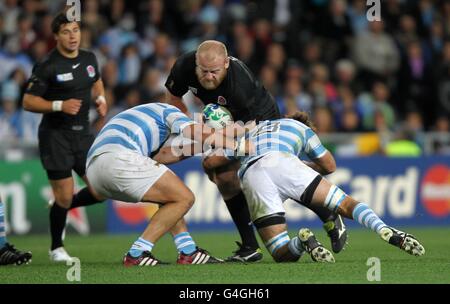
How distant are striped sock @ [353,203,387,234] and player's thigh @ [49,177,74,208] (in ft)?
10.9

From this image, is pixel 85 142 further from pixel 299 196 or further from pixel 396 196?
pixel 396 196

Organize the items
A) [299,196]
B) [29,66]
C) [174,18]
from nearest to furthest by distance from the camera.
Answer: [299,196] < [29,66] < [174,18]

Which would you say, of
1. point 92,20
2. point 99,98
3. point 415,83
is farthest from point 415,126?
point 99,98

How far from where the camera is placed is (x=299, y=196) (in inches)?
364

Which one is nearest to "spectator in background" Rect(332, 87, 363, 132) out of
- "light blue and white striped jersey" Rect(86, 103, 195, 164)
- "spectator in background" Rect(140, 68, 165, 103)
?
"spectator in background" Rect(140, 68, 165, 103)

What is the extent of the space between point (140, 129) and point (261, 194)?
47.2 inches

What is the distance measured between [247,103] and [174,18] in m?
8.59

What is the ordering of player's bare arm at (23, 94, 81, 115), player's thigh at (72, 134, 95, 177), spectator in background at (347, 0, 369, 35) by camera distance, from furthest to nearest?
1. spectator in background at (347, 0, 369, 35)
2. player's thigh at (72, 134, 95, 177)
3. player's bare arm at (23, 94, 81, 115)

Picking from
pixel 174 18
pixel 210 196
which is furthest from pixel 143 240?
pixel 174 18

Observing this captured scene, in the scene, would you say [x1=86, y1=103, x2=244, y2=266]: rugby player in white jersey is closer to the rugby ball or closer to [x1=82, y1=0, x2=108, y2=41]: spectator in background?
the rugby ball

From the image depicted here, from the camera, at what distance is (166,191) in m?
8.97

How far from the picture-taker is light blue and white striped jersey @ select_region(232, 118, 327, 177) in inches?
368

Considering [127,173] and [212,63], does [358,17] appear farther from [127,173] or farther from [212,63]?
[127,173]

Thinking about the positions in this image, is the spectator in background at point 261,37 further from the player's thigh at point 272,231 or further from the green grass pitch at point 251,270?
the player's thigh at point 272,231
